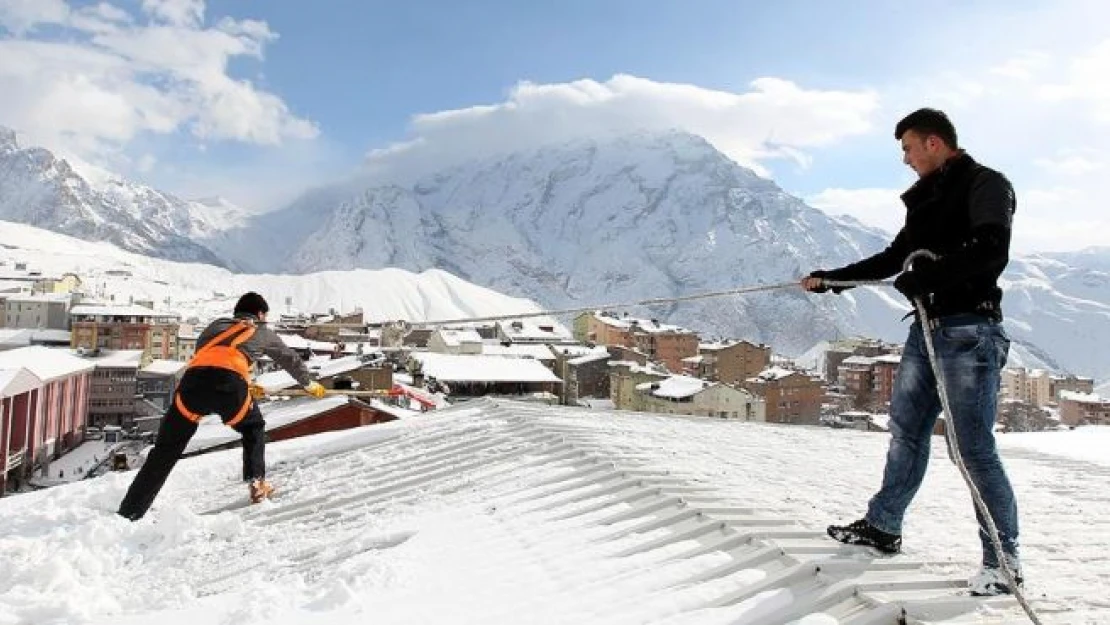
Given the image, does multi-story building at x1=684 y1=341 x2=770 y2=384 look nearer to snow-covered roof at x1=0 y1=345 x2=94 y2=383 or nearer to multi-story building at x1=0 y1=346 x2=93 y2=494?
multi-story building at x1=0 y1=346 x2=93 y2=494

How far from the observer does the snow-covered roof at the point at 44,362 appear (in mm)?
41978

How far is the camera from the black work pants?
5.21 m

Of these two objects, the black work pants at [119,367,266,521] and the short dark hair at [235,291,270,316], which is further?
the short dark hair at [235,291,270,316]

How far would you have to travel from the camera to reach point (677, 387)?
51.7 metres

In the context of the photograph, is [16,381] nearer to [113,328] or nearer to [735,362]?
[113,328]

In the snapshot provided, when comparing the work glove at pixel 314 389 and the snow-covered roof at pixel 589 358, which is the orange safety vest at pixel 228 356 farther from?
the snow-covered roof at pixel 589 358

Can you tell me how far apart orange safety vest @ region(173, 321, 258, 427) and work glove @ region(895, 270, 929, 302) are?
4428mm

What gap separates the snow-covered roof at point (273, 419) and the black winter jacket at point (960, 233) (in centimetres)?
1151

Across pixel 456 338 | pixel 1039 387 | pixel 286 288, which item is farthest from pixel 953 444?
pixel 286 288

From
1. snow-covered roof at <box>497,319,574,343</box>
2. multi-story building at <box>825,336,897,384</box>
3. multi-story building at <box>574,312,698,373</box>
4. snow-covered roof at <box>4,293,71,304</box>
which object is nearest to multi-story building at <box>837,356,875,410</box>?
multi-story building at <box>825,336,897,384</box>

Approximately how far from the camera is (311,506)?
5125mm

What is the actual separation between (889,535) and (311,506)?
11.5 ft

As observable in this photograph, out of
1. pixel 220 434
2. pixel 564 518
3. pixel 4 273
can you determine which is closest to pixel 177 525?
pixel 564 518

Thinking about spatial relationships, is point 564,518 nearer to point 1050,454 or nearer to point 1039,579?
point 1039,579
